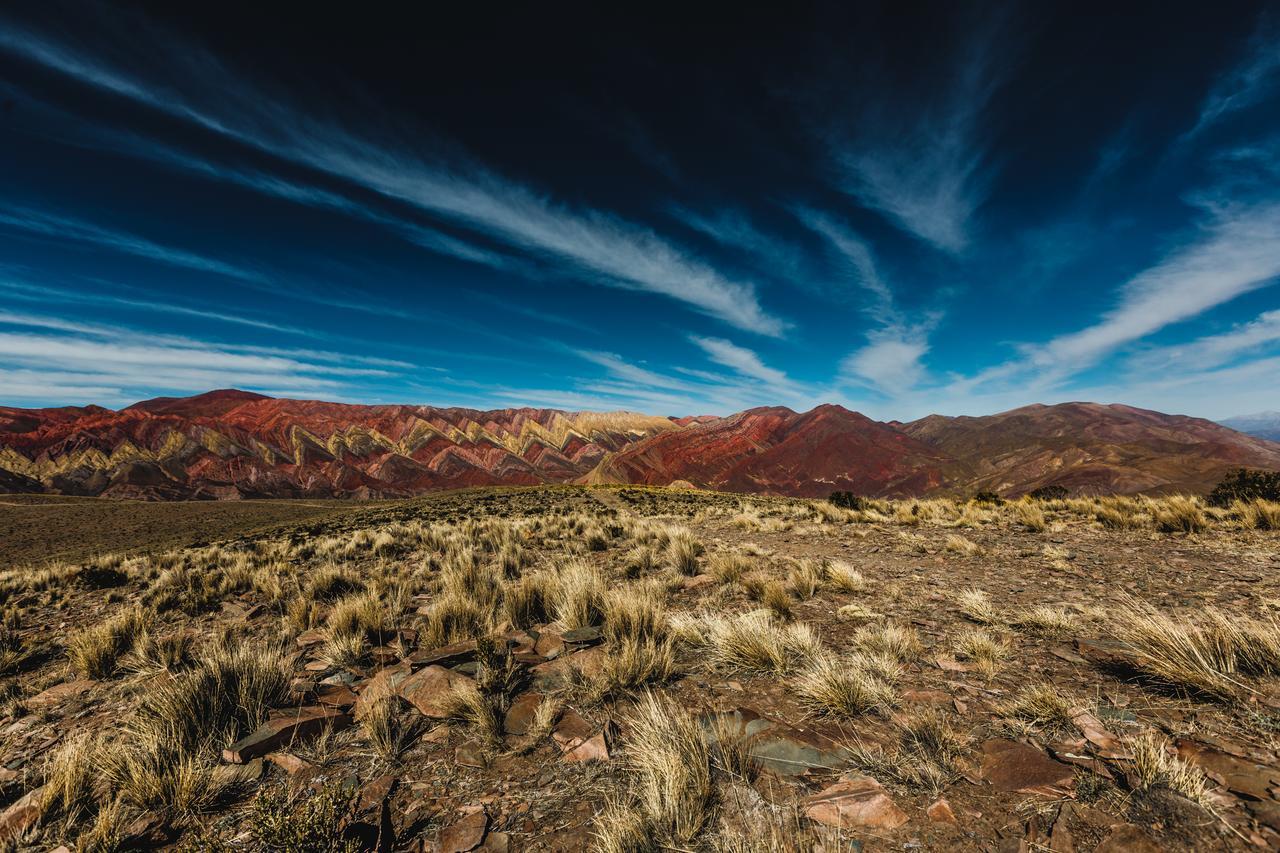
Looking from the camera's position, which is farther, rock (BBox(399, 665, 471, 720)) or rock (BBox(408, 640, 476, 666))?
rock (BBox(408, 640, 476, 666))

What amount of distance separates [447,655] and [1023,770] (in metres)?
4.69

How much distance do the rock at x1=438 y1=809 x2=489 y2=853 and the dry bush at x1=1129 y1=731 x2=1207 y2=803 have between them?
3.42 meters

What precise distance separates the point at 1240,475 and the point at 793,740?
2217 cm

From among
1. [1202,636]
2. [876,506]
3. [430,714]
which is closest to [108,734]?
[430,714]

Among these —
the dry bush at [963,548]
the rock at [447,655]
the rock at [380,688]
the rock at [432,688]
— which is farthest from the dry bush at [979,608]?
the rock at [380,688]

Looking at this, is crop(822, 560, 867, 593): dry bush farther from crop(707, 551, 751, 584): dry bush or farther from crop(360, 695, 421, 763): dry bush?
crop(360, 695, 421, 763): dry bush

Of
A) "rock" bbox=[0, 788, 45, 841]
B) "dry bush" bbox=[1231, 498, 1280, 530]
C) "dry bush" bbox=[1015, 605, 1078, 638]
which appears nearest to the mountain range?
"dry bush" bbox=[1231, 498, 1280, 530]

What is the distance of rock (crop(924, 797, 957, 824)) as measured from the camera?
7.68 feet

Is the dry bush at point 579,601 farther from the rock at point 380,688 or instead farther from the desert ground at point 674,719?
the rock at point 380,688

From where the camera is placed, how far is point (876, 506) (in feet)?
65.8

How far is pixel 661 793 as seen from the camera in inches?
101

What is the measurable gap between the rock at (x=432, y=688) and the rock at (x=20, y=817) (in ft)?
6.46

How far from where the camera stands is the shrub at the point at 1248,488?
44.2 feet

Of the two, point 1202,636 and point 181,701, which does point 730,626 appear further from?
point 181,701
